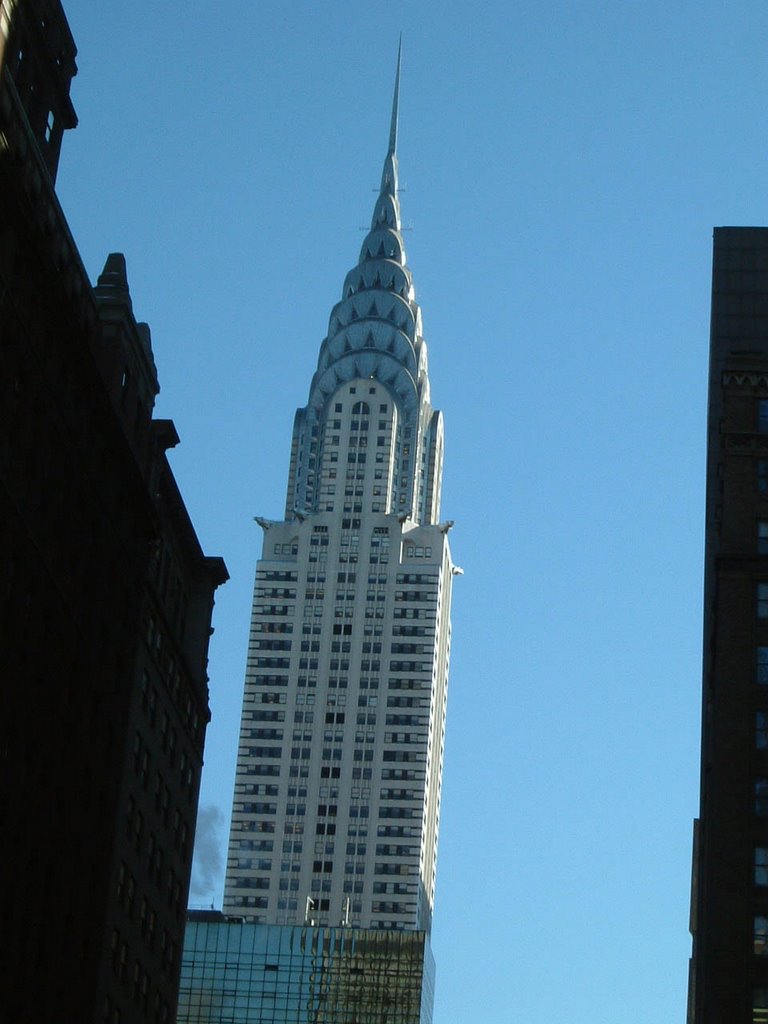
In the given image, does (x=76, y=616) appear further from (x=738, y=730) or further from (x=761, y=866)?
(x=761, y=866)

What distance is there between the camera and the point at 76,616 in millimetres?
95938

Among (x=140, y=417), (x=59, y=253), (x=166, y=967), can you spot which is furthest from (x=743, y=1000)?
(x=59, y=253)

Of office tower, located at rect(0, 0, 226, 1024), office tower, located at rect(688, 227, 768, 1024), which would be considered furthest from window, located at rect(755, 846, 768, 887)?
office tower, located at rect(0, 0, 226, 1024)

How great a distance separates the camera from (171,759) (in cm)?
11469

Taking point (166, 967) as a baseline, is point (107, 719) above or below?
above

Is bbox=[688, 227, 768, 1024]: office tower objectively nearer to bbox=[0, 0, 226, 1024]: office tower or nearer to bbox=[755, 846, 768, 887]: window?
bbox=[755, 846, 768, 887]: window

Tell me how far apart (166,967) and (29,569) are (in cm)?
3297

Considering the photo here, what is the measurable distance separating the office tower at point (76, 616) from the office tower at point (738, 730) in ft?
90.8

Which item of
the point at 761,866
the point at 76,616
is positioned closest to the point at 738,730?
the point at 761,866

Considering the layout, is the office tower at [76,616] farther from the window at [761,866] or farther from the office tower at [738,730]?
the window at [761,866]

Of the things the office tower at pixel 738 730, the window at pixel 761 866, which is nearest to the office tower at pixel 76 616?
the office tower at pixel 738 730

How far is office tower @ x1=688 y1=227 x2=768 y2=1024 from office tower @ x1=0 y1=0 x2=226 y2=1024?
27.7 metres

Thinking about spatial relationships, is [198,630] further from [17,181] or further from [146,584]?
[17,181]

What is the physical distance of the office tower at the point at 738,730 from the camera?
10838 centimetres
